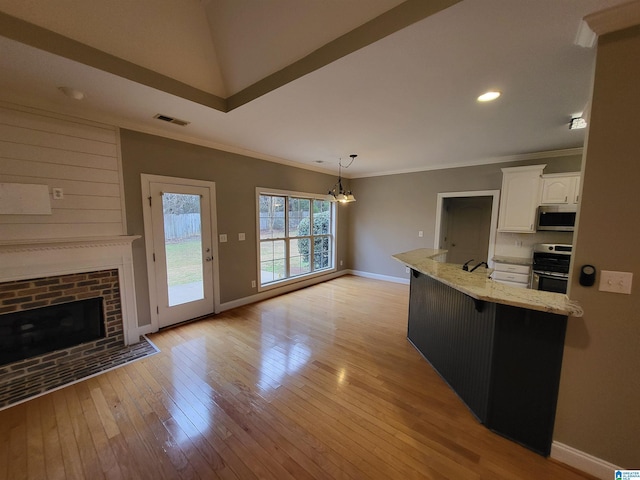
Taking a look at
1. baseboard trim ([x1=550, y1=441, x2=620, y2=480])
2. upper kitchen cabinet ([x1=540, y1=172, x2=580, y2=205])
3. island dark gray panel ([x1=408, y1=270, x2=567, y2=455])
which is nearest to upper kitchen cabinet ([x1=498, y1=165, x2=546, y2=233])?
upper kitchen cabinet ([x1=540, y1=172, x2=580, y2=205])

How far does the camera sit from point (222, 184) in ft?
12.5

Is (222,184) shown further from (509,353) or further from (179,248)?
(509,353)

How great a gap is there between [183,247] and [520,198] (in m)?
5.26

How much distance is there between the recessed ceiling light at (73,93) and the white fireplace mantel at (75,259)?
53.3 inches

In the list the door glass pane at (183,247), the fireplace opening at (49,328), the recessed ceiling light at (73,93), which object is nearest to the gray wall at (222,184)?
the door glass pane at (183,247)

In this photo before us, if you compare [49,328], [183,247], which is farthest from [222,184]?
[49,328]

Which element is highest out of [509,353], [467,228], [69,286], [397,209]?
[397,209]

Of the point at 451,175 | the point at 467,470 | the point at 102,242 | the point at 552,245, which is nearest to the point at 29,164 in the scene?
the point at 102,242

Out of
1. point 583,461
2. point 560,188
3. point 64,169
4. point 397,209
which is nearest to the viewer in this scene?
point 583,461

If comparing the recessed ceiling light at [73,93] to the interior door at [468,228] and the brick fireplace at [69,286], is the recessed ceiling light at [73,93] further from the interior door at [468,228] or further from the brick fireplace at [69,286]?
the interior door at [468,228]

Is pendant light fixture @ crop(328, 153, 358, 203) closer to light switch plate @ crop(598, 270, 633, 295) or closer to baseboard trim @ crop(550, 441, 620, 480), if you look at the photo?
light switch plate @ crop(598, 270, 633, 295)

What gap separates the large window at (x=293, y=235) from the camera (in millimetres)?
4652

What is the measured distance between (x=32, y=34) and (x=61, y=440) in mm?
2721

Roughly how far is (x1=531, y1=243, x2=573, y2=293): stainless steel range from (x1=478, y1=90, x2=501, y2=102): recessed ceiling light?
2845mm
